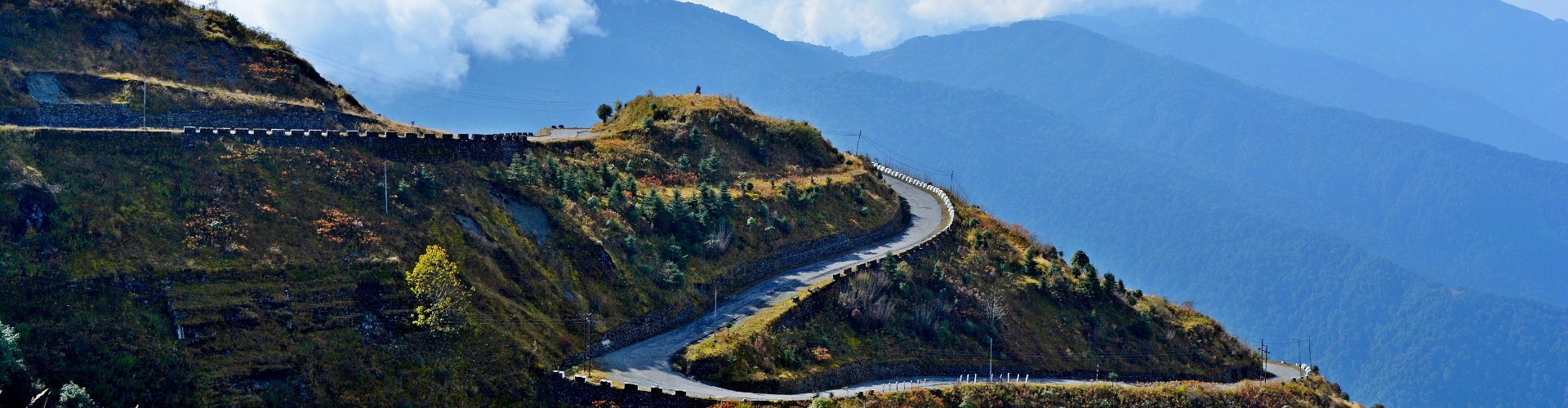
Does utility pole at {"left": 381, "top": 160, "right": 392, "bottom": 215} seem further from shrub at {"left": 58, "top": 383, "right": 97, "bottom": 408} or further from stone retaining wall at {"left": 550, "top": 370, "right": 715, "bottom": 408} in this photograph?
shrub at {"left": 58, "top": 383, "right": 97, "bottom": 408}

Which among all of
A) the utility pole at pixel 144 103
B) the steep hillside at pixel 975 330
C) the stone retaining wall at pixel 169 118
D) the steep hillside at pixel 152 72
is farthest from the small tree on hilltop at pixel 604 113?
the utility pole at pixel 144 103

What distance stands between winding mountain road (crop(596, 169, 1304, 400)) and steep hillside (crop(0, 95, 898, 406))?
1.36 meters

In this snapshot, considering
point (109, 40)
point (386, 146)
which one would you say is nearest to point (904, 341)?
point (386, 146)

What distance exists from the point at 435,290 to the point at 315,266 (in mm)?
4099

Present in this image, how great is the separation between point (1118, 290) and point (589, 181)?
3036 cm

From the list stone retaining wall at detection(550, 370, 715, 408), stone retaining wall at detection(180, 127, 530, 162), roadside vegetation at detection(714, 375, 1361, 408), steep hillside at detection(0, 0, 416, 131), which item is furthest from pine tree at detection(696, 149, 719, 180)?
stone retaining wall at detection(550, 370, 715, 408)

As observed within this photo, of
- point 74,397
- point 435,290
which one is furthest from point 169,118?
point 74,397

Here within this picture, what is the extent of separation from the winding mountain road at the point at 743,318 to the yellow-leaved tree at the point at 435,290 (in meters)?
5.66

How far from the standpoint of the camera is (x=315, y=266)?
42656 mm

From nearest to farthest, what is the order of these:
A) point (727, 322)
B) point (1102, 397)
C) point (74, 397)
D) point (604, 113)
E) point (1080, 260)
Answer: point (74, 397) → point (727, 322) → point (1102, 397) → point (1080, 260) → point (604, 113)

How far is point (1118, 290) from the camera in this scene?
69.4 metres

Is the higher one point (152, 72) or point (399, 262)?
point (152, 72)

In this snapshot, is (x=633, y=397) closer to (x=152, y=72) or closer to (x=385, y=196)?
(x=385, y=196)

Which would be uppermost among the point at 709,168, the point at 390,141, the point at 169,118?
the point at 709,168
